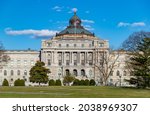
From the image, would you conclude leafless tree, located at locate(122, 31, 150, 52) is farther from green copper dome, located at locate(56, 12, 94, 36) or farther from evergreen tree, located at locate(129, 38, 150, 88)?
green copper dome, located at locate(56, 12, 94, 36)

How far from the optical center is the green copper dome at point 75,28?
13700 cm

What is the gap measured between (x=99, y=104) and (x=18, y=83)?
240 ft

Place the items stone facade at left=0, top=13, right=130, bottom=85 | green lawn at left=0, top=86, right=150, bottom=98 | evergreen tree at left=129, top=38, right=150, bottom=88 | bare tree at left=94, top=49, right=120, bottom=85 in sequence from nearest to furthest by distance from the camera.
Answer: green lawn at left=0, top=86, right=150, bottom=98 < evergreen tree at left=129, top=38, right=150, bottom=88 < bare tree at left=94, top=49, right=120, bottom=85 < stone facade at left=0, top=13, right=130, bottom=85

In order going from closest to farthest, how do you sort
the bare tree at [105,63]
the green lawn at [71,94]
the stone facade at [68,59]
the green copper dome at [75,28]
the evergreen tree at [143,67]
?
the green lawn at [71,94]
the evergreen tree at [143,67]
the bare tree at [105,63]
the stone facade at [68,59]
the green copper dome at [75,28]

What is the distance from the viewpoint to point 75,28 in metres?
140

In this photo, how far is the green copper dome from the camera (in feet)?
449

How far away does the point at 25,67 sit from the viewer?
12975 centimetres

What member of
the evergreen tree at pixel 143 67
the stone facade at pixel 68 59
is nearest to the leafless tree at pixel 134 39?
the evergreen tree at pixel 143 67

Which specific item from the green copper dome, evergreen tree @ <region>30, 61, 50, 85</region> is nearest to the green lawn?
evergreen tree @ <region>30, 61, 50, 85</region>

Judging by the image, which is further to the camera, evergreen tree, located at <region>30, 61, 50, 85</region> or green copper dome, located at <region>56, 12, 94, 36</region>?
green copper dome, located at <region>56, 12, 94, 36</region>

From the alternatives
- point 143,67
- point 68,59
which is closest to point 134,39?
point 143,67

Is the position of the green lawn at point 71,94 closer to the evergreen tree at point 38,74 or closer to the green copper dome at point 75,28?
the evergreen tree at point 38,74

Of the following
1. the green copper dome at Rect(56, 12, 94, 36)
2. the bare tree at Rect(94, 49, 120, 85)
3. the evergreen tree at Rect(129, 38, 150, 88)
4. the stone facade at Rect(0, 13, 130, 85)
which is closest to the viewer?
the evergreen tree at Rect(129, 38, 150, 88)

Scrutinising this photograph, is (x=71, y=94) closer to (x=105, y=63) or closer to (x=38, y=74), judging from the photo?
(x=38, y=74)
